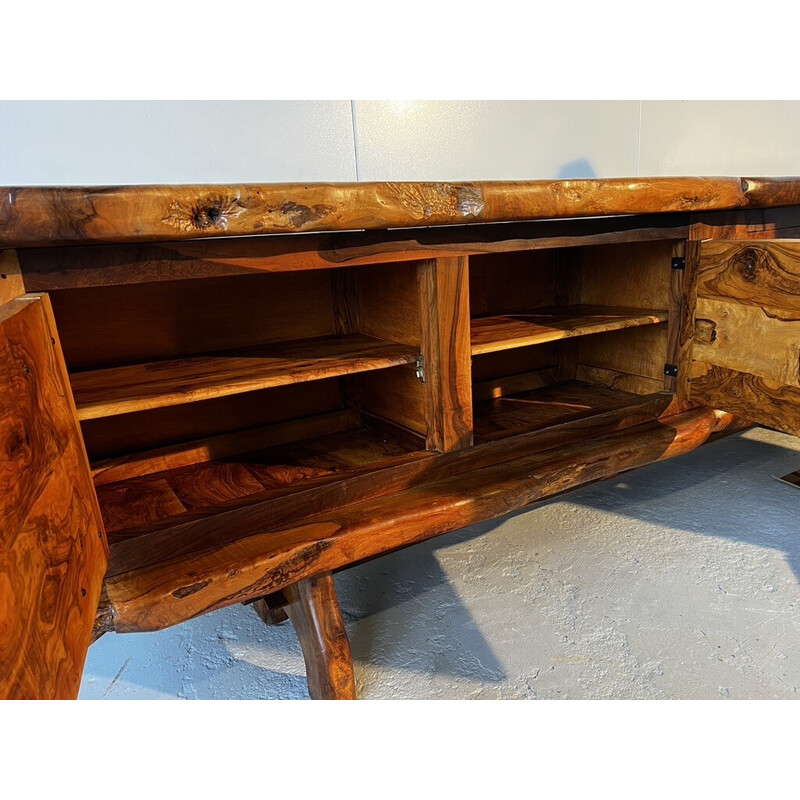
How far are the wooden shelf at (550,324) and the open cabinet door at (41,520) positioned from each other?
60 centimetres

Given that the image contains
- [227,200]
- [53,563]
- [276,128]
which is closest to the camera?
[53,563]

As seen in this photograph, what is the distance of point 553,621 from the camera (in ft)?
3.38

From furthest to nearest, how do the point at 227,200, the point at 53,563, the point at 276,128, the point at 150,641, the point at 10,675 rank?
the point at 276,128 < the point at 150,641 < the point at 227,200 < the point at 53,563 < the point at 10,675

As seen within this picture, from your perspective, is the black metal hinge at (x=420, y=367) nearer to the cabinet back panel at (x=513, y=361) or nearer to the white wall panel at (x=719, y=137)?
the cabinet back panel at (x=513, y=361)

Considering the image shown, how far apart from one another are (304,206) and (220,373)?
314 millimetres

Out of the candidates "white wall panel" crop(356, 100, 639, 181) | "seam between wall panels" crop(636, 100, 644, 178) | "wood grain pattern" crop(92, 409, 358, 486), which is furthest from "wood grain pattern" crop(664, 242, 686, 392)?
"seam between wall panels" crop(636, 100, 644, 178)

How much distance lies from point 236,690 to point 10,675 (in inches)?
25.6

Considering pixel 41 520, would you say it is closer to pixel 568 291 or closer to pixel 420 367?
pixel 420 367

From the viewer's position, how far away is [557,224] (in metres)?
0.96

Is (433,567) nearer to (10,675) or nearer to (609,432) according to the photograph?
(609,432)

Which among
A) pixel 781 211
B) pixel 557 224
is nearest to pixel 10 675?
pixel 557 224

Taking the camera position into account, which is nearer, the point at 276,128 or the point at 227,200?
the point at 227,200

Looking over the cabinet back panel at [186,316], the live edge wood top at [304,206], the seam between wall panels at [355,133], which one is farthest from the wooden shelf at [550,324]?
the seam between wall panels at [355,133]

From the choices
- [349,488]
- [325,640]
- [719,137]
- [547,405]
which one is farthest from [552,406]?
[719,137]
